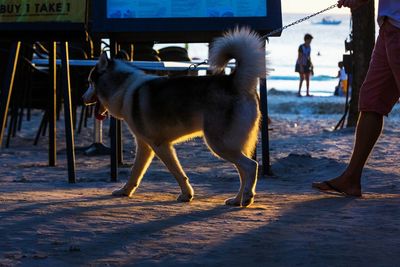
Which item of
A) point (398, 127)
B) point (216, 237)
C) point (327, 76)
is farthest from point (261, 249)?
point (327, 76)

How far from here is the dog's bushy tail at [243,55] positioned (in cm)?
614

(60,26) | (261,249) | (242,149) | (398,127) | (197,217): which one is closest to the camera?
(261,249)

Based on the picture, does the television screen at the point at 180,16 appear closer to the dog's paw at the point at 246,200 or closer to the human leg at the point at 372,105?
the human leg at the point at 372,105

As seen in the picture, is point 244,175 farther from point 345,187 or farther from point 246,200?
point 345,187

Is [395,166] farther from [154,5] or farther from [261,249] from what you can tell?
[261,249]

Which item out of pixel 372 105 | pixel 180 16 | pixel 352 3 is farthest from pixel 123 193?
pixel 352 3

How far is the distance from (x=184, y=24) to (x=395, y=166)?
266 centimetres

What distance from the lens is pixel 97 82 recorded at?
6.94 meters

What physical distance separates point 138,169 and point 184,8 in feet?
5.04

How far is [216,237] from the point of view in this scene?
488cm

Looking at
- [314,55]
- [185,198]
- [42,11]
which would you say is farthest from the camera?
[314,55]

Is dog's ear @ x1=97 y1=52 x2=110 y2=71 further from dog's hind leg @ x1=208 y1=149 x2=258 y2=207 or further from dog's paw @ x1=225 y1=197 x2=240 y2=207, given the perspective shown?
dog's paw @ x1=225 y1=197 x2=240 y2=207

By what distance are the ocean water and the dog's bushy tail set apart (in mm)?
301

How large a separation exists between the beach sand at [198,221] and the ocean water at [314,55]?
1.22 metres
